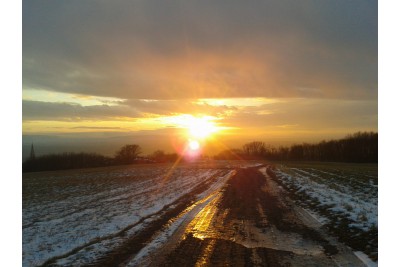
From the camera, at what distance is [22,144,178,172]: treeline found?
74.9 m

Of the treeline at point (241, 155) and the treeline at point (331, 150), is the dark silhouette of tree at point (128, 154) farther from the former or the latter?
the treeline at point (331, 150)

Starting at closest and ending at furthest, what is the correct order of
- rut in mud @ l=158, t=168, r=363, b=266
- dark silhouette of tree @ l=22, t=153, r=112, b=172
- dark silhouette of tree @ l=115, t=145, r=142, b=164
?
1. rut in mud @ l=158, t=168, r=363, b=266
2. dark silhouette of tree @ l=22, t=153, r=112, b=172
3. dark silhouette of tree @ l=115, t=145, r=142, b=164

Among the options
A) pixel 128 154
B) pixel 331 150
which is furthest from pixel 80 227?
pixel 331 150

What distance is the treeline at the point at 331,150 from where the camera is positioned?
79625 millimetres

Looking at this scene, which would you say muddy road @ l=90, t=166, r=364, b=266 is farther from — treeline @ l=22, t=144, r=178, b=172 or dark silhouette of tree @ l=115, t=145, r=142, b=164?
dark silhouette of tree @ l=115, t=145, r=142, b=164

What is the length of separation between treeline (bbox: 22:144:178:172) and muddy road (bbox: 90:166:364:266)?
66.4 m

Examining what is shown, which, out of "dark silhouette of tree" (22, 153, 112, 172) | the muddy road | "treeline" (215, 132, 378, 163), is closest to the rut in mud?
the muddy road

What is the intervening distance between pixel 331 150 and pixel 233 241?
10740 centimetres

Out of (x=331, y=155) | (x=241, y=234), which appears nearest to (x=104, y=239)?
(x=241, y=234)

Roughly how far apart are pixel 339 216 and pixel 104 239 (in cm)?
867

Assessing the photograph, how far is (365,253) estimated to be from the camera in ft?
26.4

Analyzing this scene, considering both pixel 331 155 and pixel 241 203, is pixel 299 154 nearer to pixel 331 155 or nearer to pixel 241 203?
pixel 331 155
